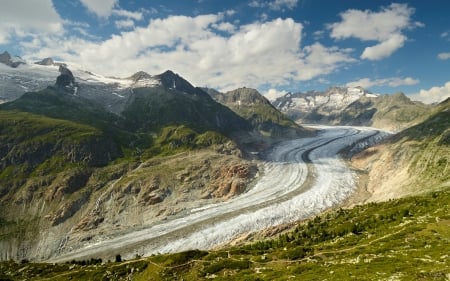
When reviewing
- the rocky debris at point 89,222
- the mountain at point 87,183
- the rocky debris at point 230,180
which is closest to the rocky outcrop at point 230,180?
the rocky debris at point 230,180

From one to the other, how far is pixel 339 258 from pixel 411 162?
99839mm

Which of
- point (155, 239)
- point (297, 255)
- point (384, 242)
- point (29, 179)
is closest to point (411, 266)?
point (384, 242)

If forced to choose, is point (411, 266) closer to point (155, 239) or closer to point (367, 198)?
point (155, 239)

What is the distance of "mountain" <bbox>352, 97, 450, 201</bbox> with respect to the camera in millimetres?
108188

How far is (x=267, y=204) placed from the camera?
131 meters

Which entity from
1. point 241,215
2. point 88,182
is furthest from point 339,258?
point 88,182

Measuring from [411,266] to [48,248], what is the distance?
355 feet

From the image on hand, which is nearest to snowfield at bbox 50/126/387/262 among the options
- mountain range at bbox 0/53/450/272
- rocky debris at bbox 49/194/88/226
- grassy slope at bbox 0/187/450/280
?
mountain range at bbox 0/53/450/272

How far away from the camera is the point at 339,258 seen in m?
45.4

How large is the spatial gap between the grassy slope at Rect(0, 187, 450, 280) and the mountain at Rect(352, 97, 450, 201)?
107 feet

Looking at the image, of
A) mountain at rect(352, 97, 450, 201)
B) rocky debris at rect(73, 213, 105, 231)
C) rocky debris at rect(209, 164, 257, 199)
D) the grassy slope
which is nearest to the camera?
the grassy slope

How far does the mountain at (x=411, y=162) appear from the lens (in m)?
108

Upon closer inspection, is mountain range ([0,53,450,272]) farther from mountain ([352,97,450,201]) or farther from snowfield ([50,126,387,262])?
snowfield ([50,126,387,262])

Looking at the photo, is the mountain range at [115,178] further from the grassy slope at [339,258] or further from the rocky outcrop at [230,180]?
the grassy slope at [339,258]
